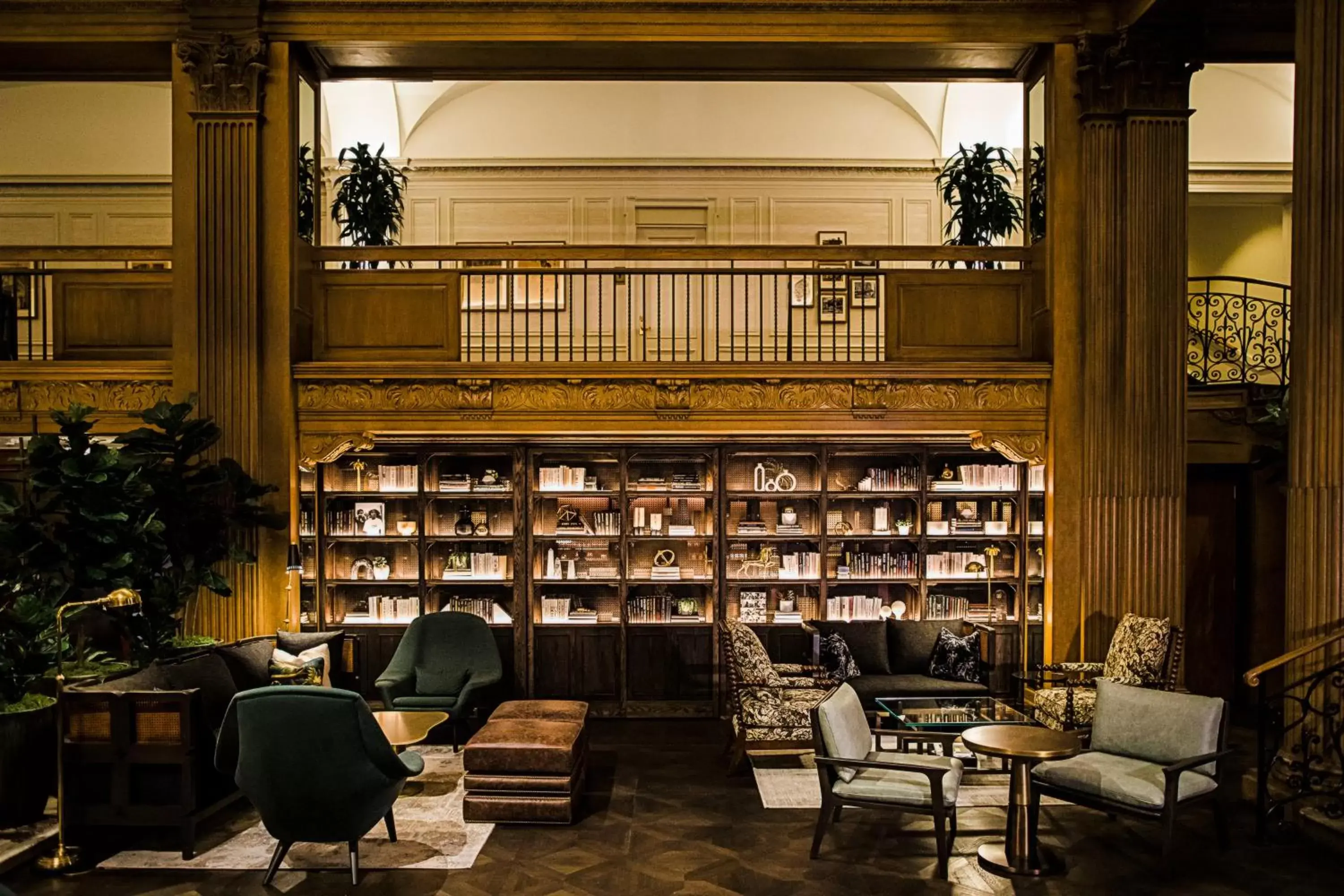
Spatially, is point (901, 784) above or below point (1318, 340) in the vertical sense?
below

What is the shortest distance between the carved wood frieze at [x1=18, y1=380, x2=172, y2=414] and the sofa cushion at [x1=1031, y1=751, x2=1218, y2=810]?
263 inches

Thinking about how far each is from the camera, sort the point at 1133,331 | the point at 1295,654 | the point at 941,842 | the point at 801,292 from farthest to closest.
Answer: the point at 801,292, the point at 1133,331, the point at 1295,654, the point at 941,842

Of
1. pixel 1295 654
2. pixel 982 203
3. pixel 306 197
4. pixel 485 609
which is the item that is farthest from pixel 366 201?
pixel 1295 654

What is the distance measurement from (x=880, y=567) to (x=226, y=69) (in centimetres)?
658

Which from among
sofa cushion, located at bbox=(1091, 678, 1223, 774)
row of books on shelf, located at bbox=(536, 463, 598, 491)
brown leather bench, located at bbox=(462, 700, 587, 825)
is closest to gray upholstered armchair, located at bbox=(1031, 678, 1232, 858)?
sofa cushion, located at bbox=(1091, 678, 1223, 774)

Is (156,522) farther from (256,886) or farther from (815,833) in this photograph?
(815,833)

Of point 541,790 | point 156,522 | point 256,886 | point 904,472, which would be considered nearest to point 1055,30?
point 904,472

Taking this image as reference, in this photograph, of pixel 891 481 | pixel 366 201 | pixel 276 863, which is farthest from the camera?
pixel 366 201

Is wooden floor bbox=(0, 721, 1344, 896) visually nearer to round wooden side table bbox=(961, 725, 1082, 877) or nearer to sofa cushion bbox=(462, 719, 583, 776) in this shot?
round wooden side table bbox=(961, 725, 1082, 877)

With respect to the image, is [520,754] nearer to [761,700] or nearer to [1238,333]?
[761,700]

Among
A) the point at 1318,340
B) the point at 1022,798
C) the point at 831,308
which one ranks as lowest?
the point at 1022,798

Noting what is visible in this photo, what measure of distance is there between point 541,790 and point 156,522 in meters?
2.90

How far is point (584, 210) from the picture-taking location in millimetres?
11031

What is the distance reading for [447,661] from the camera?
7.94 metres
